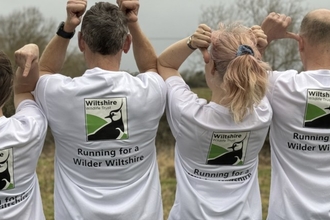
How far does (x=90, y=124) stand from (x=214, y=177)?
918mm

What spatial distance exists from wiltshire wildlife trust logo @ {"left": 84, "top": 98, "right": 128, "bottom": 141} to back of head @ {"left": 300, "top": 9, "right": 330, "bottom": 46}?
1404 mm

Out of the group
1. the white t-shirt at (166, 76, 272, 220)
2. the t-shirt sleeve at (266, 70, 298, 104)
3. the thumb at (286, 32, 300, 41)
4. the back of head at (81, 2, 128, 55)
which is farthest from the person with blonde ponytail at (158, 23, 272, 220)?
the back of head at (81, 2, 128, 55)

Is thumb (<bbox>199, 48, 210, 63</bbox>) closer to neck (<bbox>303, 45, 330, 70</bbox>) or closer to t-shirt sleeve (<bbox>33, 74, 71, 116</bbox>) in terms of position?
neck (<bbox>303, 45, 330, 70</bbox>)

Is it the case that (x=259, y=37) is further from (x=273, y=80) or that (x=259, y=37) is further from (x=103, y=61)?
(x=103, y=61)

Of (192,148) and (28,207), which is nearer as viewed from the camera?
(28,207)

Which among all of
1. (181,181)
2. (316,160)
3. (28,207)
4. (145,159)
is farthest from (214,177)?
(28,207)

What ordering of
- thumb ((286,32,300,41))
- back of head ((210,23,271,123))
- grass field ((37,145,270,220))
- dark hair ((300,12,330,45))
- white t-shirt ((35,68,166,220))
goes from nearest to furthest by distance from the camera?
back of head ((210,23,271,123)), white t-shirt ((35,68,166,220)), dark hair ((300,12,330,45)), thumb ((286,32,300,41)), grass field ((37,145,270,220))

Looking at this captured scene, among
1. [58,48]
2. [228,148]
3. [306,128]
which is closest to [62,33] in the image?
[58,48]

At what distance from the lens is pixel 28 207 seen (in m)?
3.49

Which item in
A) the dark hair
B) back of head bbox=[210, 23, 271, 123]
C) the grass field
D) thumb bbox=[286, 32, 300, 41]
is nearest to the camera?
back of head bbox=[210, 23, 271, 123]

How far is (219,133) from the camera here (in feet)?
11.9

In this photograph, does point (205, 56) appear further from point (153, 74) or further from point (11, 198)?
point (11, 198)

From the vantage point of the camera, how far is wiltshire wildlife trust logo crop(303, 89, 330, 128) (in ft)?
12.2

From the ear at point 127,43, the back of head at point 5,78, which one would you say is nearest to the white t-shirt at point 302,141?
the ear at point 127,43
